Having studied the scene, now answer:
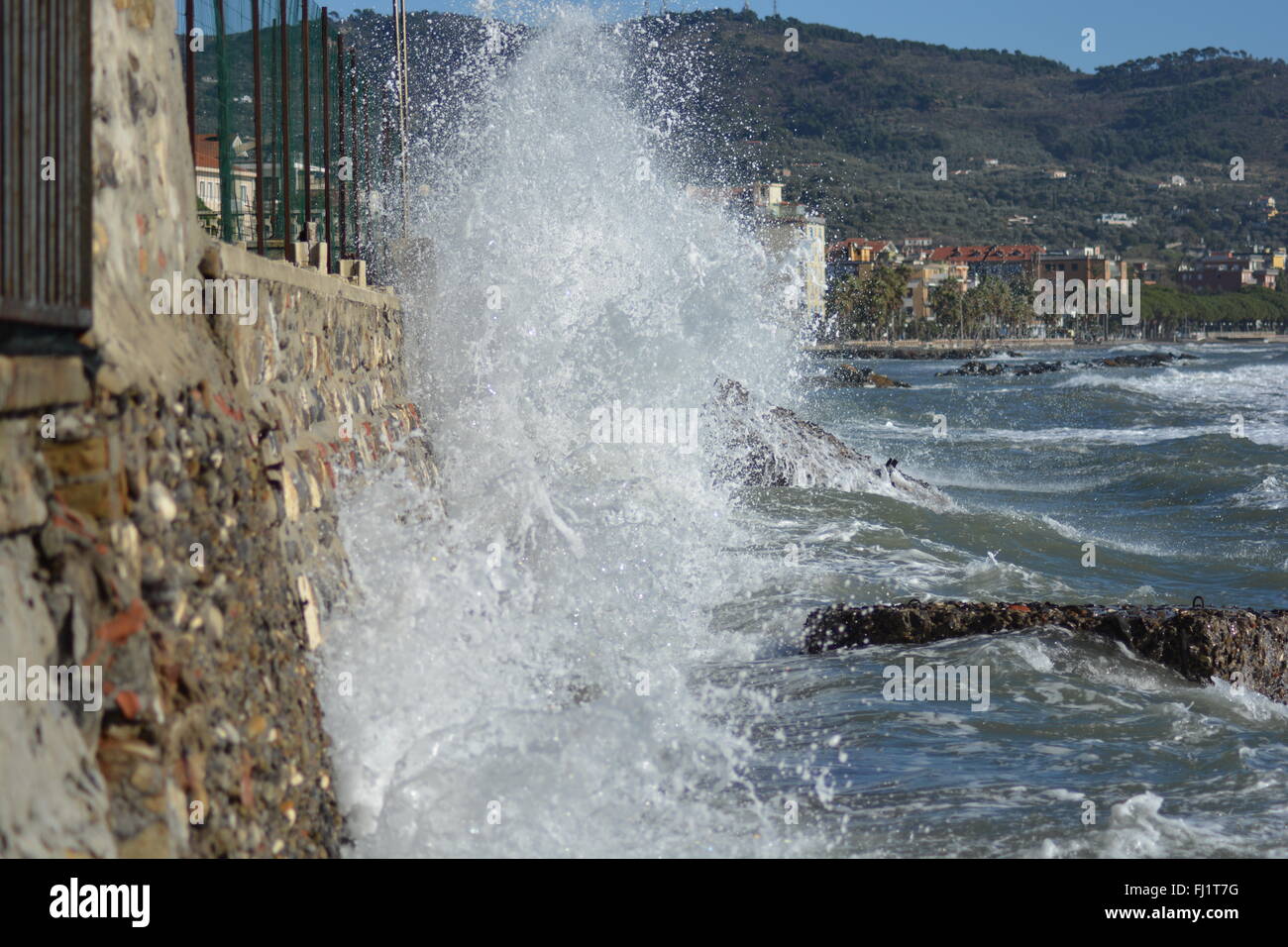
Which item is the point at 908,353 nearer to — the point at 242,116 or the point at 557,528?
the point at 557,528

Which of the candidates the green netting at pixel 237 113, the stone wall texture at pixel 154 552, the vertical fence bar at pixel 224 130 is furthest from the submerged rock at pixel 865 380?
the stone wall texture at pixel 154 552

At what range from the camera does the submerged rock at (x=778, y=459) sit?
1733cm

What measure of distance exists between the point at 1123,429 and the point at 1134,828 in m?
32.6

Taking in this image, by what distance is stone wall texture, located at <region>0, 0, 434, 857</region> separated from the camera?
3.23 meters

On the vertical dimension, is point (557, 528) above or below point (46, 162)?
below

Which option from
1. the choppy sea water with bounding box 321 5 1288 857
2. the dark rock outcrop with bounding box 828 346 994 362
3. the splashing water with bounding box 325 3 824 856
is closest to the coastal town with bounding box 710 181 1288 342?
the dark rock outcrop with bounding box 828 346 994 362

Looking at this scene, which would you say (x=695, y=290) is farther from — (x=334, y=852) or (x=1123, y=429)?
(x=1123, y=429)

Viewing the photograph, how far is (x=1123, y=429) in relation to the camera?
36.8m

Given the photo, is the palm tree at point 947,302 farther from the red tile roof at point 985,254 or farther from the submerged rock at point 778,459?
the submerged rock at point 778,459

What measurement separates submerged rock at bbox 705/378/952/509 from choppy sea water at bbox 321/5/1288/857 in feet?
1.51

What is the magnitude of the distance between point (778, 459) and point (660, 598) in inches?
348

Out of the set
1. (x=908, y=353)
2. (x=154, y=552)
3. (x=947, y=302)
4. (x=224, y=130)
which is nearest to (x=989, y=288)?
(x=947, y=302)

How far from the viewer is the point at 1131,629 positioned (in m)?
8.83

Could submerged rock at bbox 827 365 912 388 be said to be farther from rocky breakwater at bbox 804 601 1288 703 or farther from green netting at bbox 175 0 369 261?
green netting at bbox 175 0 369 261
